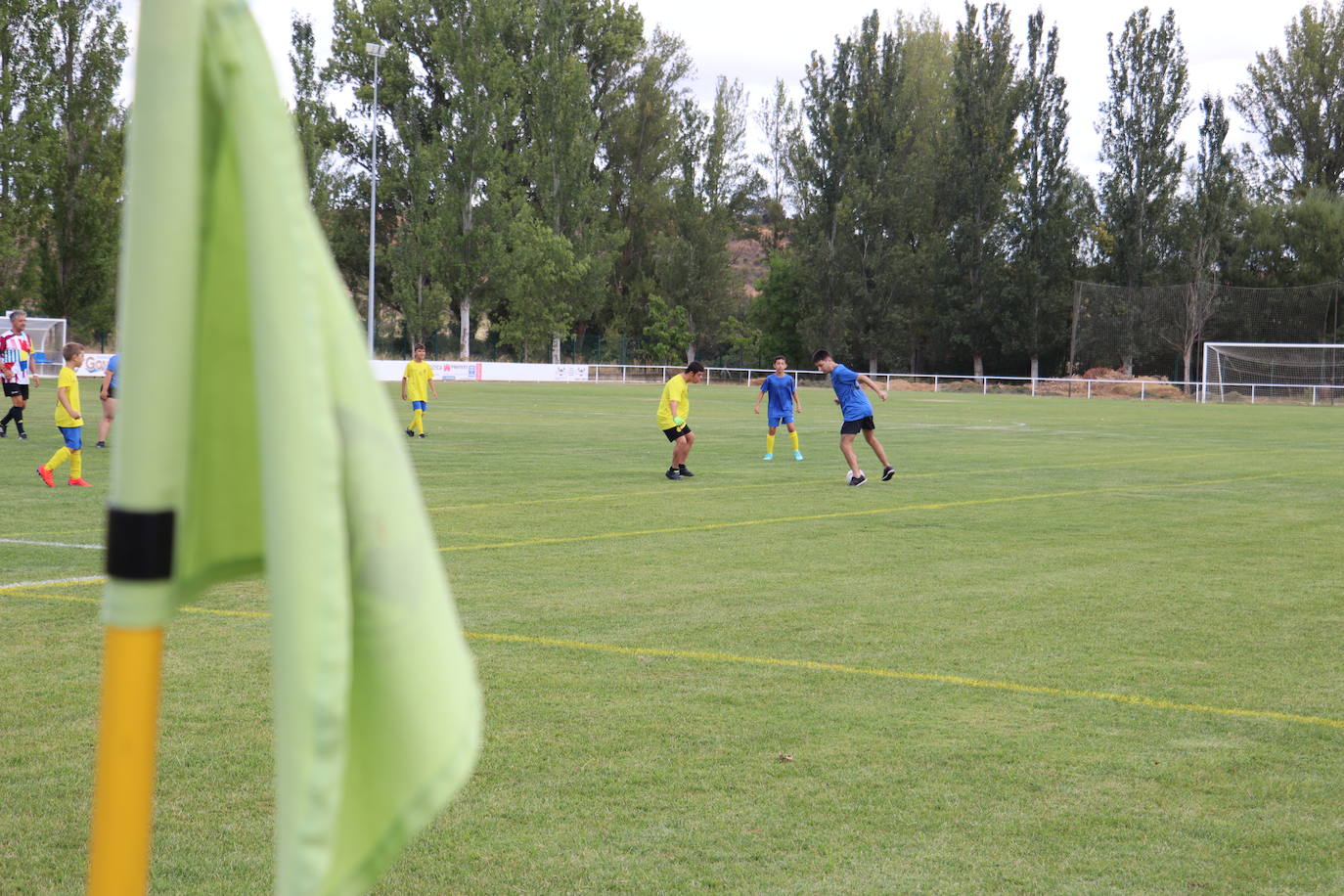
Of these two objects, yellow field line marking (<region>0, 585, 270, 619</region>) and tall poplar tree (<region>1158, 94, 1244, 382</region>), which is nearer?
yellow field line marking (<region>0, 585, 270, 619</region>)

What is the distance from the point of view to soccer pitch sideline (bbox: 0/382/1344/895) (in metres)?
4.45

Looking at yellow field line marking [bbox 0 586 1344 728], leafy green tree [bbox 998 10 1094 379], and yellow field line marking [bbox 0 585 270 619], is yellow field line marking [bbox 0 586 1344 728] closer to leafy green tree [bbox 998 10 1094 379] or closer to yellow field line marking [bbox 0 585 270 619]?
yellow field line marking [bbox 0 585 270 619]

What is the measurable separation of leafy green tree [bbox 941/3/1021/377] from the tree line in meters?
0.11

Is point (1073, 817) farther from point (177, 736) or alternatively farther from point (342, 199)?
point (342, 199)

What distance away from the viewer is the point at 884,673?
704 cm

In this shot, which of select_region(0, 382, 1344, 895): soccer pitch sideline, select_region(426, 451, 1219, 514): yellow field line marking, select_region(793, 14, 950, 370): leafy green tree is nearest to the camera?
select_region(0, 382, 1344, 895): soccer pitch sideline

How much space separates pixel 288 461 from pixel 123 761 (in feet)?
1.08

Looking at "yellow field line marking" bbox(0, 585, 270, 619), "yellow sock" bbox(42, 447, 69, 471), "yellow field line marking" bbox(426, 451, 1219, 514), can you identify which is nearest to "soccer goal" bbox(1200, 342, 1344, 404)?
"yellow field line marking" bbox(426, 451, 1219, 514)

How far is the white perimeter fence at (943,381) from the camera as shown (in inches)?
2386

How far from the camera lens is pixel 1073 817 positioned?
4863 millimetres

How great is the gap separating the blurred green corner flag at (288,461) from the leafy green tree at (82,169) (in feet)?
193

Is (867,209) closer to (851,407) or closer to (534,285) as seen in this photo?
(534,285)

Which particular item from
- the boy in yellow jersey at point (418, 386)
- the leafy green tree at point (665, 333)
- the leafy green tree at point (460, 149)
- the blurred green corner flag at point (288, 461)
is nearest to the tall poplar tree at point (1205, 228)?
the leafy green tree at point (665, 333)

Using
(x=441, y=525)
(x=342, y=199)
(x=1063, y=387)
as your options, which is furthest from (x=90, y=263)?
(x=441, y=525)
